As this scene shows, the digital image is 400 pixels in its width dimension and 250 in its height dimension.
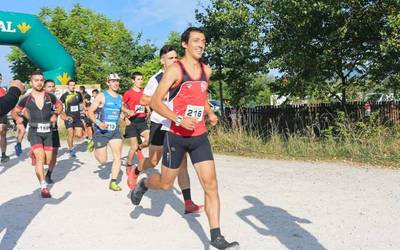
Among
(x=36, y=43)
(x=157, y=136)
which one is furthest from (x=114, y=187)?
(x=36, y=43)

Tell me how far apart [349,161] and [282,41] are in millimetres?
4799

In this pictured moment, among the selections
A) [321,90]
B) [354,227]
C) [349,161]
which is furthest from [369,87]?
[354,227]

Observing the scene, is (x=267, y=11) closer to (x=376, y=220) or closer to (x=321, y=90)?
(x=321, y=90)

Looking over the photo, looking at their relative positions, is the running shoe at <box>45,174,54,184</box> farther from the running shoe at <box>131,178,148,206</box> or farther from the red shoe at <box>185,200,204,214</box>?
the red shoe at <box>185,200,204,214</box>

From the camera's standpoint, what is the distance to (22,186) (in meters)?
8.02

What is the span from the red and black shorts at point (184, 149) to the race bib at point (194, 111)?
0.67 feet

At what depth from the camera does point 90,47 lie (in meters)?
38.0

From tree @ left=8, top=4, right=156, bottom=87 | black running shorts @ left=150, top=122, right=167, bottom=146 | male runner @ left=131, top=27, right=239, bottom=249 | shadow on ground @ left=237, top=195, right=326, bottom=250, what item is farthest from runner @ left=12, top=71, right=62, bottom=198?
tree @ left=8, top=4, right=156, bottom=87

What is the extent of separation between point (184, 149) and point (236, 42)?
12192mm

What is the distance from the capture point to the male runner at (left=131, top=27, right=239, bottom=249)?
431 centimetres

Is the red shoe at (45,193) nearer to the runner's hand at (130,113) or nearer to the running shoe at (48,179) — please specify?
the running shoe at (48,179)

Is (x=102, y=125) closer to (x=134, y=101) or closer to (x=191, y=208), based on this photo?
(x=134, y=101)

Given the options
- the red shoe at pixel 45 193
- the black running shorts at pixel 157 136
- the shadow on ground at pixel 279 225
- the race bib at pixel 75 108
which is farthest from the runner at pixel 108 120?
the race bib at pixel 75 108

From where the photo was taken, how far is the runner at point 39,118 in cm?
723
